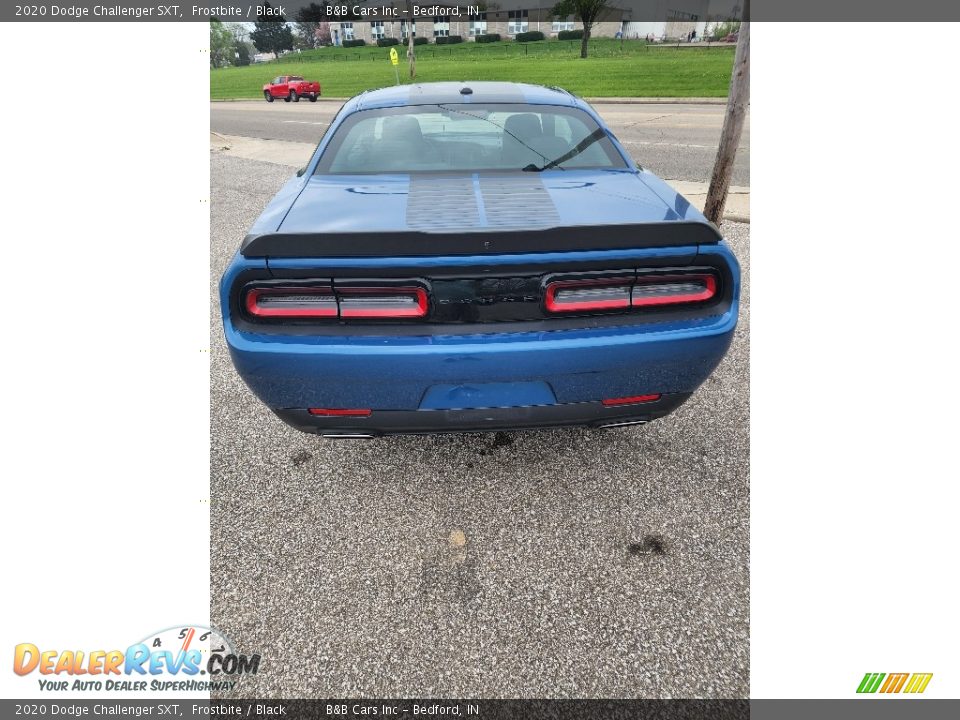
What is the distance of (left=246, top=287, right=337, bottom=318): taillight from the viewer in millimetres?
1811

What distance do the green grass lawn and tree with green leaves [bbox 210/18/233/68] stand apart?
99.0 feet

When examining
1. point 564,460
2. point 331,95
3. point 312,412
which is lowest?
point 564,460

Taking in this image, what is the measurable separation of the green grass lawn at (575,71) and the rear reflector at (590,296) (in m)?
20.0

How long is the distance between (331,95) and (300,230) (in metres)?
30.9

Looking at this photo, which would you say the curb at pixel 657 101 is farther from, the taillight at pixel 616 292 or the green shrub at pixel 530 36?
the green shrub at pixel 530 36

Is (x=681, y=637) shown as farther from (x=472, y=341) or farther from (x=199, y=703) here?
(x=199, y=703)

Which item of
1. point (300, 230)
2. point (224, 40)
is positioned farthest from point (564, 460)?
point (224, 40)

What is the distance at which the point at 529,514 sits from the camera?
7.54 ft

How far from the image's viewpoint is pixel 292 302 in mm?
1836

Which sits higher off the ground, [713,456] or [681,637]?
[713,456]

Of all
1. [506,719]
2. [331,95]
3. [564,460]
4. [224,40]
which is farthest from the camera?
[224,40]

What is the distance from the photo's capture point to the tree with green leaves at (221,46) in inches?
2675

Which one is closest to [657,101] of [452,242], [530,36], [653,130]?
[653,130]
